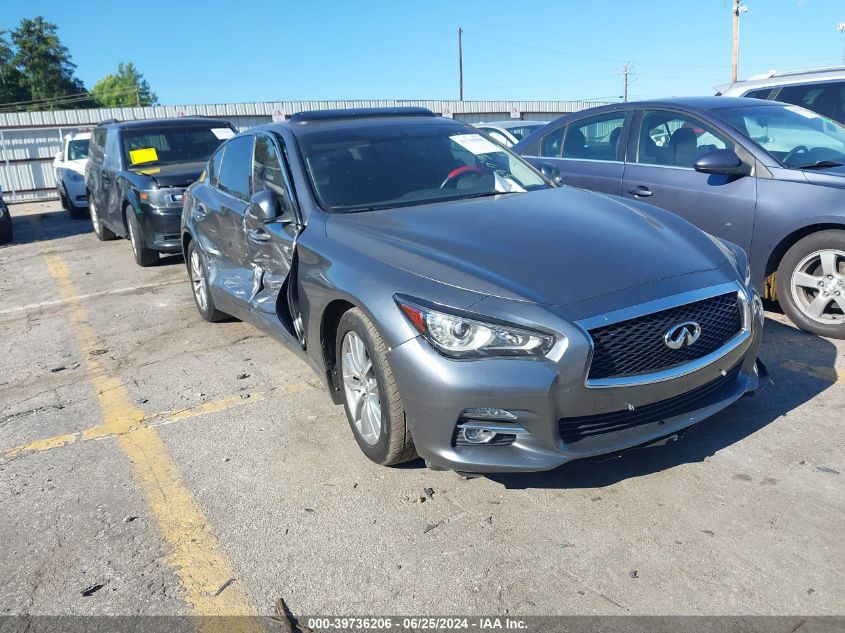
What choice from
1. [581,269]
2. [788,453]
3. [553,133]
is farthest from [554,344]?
[553,133]

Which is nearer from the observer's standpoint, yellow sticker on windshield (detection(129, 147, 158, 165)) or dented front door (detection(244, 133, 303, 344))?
dented front door (detection(244, 133, 303, 344))

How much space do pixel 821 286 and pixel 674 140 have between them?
65.1 inches

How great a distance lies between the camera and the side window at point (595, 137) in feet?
20.4

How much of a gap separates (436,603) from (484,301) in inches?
44.8

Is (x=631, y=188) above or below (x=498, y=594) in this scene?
above

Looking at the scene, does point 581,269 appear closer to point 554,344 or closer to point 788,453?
point 554,344

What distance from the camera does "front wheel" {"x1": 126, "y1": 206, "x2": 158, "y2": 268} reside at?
8875 millimetres

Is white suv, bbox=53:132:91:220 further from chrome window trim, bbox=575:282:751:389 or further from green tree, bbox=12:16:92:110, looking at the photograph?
green tree, bbox=12:16:92:110

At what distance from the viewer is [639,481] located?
3.19 m

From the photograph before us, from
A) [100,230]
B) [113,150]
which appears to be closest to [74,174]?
[100,230]

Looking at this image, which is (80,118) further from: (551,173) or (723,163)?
(723,163)

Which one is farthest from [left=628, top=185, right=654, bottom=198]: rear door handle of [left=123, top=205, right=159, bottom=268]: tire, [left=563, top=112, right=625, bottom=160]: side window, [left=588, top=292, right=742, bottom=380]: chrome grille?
[left=123, top=205, right=159, bottom=268]: tire

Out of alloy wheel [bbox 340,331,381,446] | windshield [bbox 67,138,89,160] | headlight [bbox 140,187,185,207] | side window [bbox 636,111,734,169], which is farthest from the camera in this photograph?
windshield [bbox 67,138,89,160]

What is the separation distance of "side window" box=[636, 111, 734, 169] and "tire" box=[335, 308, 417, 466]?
3401 mm
